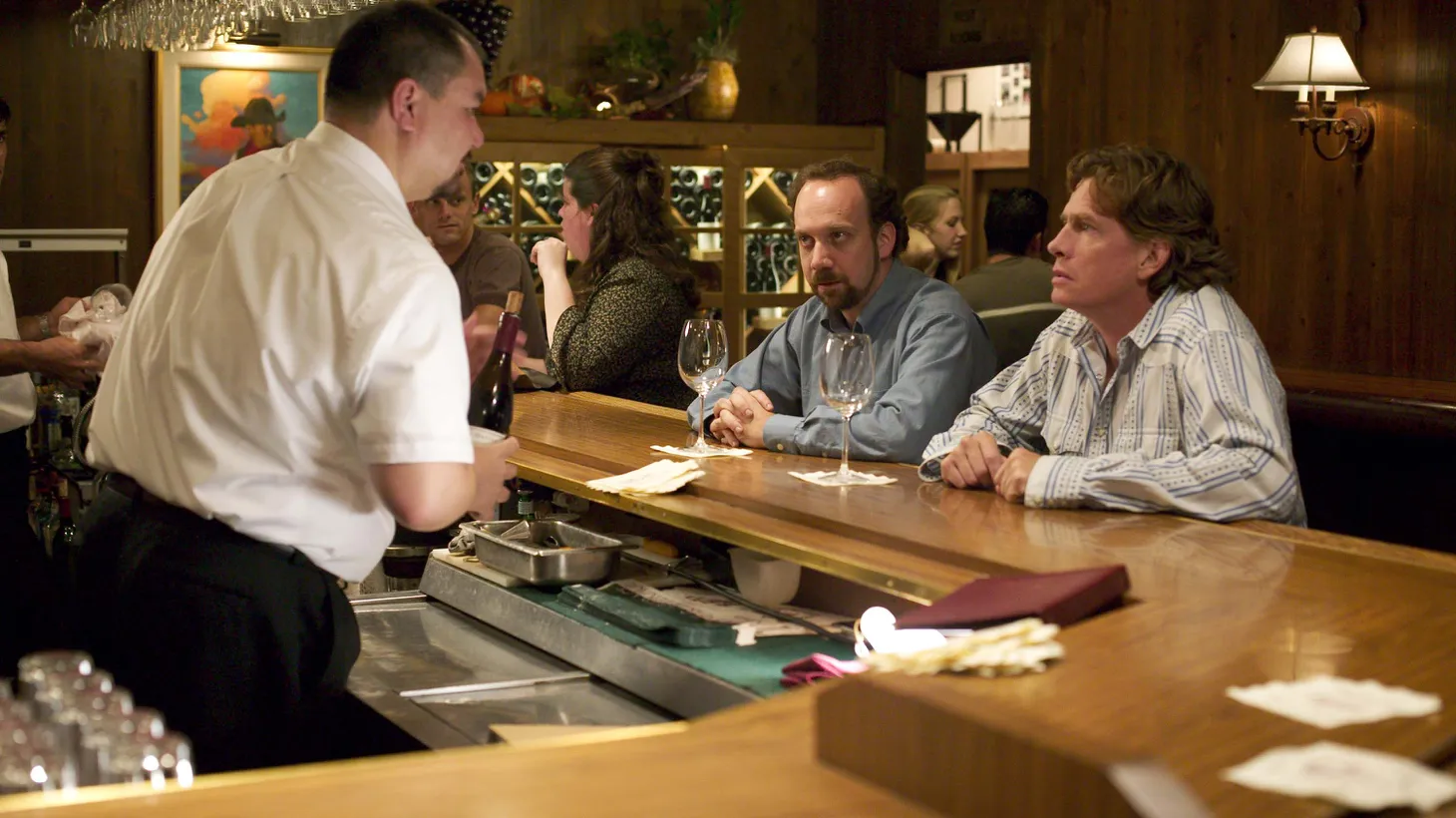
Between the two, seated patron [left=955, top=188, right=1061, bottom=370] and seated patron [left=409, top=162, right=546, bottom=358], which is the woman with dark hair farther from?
seated patron [left=955, top=188, right=1061, bottom=370]

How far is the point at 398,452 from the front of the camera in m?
1.97

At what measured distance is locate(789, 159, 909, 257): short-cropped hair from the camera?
3.58m

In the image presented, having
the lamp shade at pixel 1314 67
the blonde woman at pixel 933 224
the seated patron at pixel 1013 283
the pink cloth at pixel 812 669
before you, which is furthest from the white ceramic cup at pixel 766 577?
the lamp shade at pixel 1314 67

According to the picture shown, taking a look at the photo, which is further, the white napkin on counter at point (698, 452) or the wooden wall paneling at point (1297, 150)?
the wooden wall paneling at point (1297, 150)

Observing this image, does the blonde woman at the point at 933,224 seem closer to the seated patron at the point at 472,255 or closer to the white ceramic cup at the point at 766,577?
the seated patron at the point at 472,255

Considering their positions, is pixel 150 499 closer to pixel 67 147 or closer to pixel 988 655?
pixel 988 655

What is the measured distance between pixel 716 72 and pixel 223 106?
103 inches

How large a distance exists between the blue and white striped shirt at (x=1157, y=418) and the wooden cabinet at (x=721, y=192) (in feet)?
17.7

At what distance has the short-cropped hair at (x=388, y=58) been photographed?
218 centimetres

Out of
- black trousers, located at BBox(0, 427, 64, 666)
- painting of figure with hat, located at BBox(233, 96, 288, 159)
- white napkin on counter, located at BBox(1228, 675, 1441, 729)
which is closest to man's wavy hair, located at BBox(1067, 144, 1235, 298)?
white napkin on counter, located at BBox(1228, 675, 1441, 729)

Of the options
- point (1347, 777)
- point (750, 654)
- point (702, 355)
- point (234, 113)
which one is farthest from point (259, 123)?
point (1347, 777)

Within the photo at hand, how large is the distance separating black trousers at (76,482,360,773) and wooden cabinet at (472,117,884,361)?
230 inches

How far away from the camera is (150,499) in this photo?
2.20 meters

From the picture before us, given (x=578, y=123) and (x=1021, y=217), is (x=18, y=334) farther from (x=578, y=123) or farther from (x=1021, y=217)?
(x=578, y=123)
